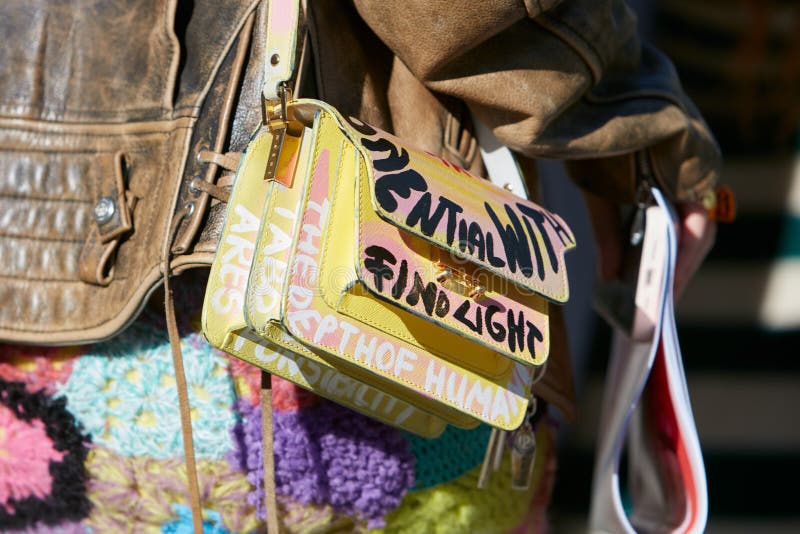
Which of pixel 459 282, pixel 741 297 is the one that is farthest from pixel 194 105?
pixel 741 297

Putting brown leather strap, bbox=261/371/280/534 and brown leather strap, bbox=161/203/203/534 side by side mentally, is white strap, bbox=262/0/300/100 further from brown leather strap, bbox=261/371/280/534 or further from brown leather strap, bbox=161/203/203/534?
brown leather strap, bbox=261/371/280/534

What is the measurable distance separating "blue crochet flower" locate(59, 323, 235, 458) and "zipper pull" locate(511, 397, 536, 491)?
0.88ft

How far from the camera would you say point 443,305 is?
2.17 ft

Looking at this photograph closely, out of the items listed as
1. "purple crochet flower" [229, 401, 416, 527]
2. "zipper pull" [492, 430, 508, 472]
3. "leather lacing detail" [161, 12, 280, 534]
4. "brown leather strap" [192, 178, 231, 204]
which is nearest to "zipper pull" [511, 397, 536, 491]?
"zipper pull" [492, 430, 508, 472]

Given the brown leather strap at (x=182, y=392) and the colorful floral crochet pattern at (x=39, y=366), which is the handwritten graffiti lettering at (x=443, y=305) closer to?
the brown leather strap at (x=182, y=392)

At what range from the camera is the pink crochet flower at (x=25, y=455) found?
0.80 m

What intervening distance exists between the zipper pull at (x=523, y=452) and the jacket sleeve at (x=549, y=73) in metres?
0.26

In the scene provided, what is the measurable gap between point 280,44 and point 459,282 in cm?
24

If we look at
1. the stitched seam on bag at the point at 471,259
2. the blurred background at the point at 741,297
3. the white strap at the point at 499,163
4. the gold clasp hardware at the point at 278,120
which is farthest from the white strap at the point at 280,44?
the blurred background at the point at 741,297

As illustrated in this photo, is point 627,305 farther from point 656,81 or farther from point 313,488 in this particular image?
point 313,488

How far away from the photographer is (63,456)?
0.79 meters

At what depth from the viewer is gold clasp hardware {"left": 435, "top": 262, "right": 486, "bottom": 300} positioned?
67 centimetres

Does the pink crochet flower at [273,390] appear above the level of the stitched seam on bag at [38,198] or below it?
below

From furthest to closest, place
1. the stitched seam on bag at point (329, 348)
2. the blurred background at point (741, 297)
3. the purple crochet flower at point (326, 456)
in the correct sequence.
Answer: the blurred background at point (741, 297), the purple crochet flower at point (326, 456), the stitched seam on bag at point (329, 348)
